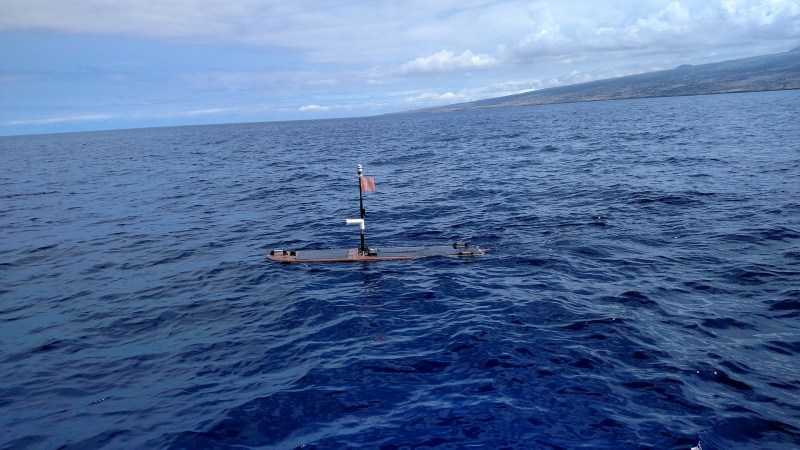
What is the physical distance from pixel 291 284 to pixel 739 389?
51.5ft

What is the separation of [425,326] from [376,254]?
728 centimetres

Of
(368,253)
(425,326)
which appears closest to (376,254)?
(368,253)

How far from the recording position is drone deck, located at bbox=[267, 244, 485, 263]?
21.6m

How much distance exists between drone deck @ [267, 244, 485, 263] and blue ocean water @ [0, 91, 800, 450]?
2.16ft

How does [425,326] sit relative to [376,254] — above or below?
below

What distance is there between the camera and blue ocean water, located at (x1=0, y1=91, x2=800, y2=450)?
1045 cm

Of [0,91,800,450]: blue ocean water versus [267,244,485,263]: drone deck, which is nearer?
[0,91,800,450]: blue ocean water

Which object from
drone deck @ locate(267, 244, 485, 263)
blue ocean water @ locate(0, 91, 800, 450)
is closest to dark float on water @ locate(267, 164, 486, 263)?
drone deck @ locate(267, 244, 485, 263)

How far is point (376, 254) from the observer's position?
21922 millimetres

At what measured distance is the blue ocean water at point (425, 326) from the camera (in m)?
10.5

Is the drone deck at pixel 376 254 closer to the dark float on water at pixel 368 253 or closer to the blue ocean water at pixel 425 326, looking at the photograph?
the dark float on water at pixel 368 253

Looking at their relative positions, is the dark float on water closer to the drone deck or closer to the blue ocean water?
the drone deck

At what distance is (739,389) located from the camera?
1109 centimetres

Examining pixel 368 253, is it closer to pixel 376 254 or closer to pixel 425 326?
pixel 376 254
